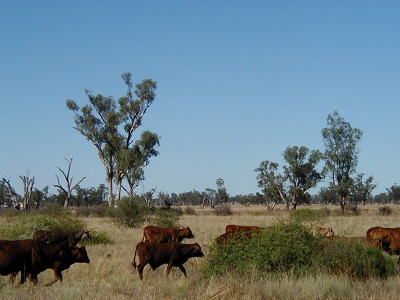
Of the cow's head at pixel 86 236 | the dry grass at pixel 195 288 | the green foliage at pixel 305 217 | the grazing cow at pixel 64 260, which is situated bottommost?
the dry grass at pixel 195 288

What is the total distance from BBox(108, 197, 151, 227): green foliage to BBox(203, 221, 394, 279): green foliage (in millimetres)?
19819

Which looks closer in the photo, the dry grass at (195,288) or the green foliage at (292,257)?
the dry grass at (195,288)

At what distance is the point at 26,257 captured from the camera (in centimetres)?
1144

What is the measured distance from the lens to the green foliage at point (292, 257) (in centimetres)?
1277

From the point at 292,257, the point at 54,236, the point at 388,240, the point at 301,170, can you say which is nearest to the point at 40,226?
the point at 54,236

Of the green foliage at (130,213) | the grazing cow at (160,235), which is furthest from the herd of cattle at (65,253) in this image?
the green foliage at (130,213)

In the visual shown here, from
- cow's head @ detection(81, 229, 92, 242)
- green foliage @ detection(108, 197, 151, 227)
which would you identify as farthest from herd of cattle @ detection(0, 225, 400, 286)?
green foliage @ detection(108, 197, 151, 227)

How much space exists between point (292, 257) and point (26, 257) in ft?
20.0

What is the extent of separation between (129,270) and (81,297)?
4.84 meters

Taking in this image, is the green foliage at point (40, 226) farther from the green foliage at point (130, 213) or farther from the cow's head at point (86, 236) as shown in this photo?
the green foliage at point (130, 213)

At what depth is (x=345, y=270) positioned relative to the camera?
12.7 metres

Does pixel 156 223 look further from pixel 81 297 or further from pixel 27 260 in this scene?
pixel 81 297

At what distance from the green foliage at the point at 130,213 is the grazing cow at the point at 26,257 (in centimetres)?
2088

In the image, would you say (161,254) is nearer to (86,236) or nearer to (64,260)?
(64,260)
